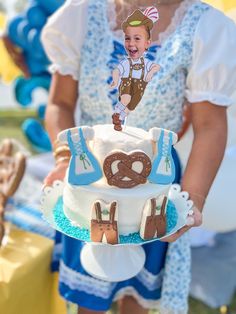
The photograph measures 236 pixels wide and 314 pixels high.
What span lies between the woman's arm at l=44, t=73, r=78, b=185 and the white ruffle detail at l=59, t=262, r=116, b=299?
30 cm

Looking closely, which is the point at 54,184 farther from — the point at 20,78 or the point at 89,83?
the point at 20,78

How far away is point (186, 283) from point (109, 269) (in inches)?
11.8

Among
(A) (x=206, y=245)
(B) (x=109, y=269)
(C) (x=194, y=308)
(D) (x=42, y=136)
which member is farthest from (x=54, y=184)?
(D) (x=42, y=136)

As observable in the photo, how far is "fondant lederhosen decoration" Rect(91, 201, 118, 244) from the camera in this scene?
815mm

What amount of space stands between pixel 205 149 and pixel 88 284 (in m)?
0.39

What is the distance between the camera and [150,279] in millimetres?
1111

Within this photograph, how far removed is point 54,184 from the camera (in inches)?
38.2

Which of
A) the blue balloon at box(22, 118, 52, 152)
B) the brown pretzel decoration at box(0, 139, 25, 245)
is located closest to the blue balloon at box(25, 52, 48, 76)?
the blue balloon at box(22, 118, 52, 152)

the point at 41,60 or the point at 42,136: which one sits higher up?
the point at 41,60

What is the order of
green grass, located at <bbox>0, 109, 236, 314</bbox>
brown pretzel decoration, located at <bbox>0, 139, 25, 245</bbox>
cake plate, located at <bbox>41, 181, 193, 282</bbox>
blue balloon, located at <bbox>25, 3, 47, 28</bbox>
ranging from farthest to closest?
green grass, located at <bbox>0, 109, 236, 314</bbox> < blue balloon, located at <bbox>25, 3, 47, 28</bbox> < brown pretzel decoration, located at <bbox>0, 139, 25, 245</bbox> < cake plate, located at <bbox>41, 181, 193, 282</bbox>

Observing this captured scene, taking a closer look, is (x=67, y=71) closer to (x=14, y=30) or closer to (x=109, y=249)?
(x=109, y=249)

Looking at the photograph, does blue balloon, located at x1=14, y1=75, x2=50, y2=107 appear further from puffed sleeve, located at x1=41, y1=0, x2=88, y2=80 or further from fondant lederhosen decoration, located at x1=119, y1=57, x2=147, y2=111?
fondant lederhosen decoration, located at x1=119, y1=57, x2=147, y2=111

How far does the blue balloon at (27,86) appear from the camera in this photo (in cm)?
245

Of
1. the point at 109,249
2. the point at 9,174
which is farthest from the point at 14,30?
the point at 109,249
